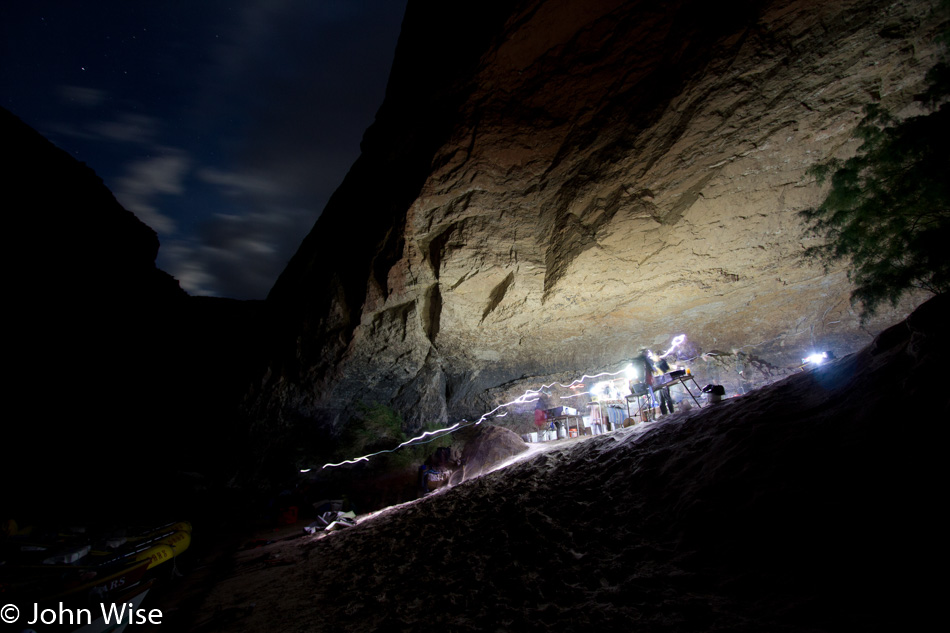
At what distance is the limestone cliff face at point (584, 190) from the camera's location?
4.62m

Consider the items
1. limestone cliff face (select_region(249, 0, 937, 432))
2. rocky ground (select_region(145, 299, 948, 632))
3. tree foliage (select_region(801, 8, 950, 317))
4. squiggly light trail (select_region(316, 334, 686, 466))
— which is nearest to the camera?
rocky ground (select_region(145, 299, 948, 632))

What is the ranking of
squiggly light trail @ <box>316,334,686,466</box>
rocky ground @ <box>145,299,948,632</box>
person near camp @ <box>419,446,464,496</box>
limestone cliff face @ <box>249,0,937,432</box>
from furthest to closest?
1. squiggly light trail @ <box>316,334,686,466</box>
2. person near camp @ <box>419,446,464,496</box>
3. limestone cliff face @ <box>249,0,937,432</box>
4. rocky ground @ <box>145,299,948,632</box>

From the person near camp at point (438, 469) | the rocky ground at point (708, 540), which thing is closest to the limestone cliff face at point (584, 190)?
the person near camp at point (438, 469)

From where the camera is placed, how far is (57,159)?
14.8 m

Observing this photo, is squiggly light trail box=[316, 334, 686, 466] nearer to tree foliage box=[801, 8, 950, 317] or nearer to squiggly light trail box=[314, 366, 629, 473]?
squiggly light trail box=[314, 366, 629, 473]

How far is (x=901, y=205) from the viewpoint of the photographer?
327 centimetres

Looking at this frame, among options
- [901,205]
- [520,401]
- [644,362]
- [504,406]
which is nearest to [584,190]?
[901,205]

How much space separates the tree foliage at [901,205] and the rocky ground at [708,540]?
0.41 metres

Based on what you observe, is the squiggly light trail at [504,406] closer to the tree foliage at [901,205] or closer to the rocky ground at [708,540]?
the rocky ground at [708,540]

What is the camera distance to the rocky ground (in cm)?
206

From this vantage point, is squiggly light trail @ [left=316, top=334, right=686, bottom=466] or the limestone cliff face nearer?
the limestone cliff face

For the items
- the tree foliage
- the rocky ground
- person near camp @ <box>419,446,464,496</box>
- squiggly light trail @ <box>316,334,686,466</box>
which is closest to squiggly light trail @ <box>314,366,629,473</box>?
squiggly light trail @ <box>316,334,686,466</box>

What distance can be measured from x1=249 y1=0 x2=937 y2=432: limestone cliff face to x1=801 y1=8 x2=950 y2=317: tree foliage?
2.18 meters

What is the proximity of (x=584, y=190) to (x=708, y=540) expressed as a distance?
5853 mm
